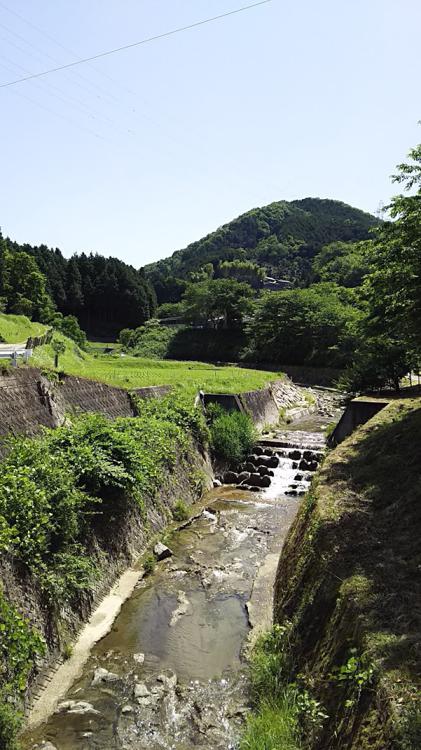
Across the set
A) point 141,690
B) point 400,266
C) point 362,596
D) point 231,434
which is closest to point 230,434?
point 231,434

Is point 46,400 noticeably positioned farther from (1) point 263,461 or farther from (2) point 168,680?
(1) point 263,461

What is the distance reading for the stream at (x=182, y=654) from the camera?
21.5ft

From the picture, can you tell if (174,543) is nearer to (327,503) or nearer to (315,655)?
(327,503)

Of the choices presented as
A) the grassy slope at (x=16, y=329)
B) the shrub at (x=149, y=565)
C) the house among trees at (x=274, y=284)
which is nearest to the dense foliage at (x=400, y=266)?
the shrub at (x=149, y=565)

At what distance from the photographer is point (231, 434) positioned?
2055 cm

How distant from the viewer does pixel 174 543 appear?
1310 cm

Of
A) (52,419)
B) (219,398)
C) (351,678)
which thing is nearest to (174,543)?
A: (52,419)

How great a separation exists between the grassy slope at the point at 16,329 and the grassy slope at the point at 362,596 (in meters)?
20.1

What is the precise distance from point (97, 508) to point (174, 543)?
3.32m

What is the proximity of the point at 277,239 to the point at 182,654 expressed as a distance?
445 feet

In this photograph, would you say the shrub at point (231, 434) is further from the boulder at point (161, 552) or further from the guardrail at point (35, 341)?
the boulder at point (161, 552)

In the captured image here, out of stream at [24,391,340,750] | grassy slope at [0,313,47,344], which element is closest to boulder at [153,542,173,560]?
stream at [24,391,340,750]

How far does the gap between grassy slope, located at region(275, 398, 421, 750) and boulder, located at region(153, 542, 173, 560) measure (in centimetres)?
296

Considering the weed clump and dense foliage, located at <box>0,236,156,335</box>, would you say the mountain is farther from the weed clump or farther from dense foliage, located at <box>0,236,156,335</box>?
the weed clump
